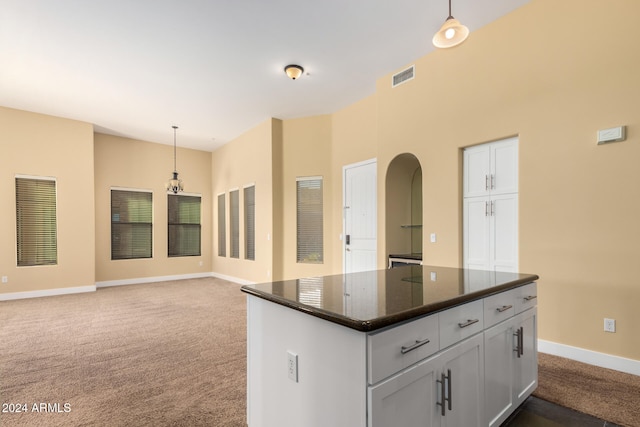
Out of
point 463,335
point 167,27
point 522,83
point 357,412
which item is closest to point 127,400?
point 357,412

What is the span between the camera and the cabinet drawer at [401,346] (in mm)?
1157

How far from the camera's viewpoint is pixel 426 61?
421 cm

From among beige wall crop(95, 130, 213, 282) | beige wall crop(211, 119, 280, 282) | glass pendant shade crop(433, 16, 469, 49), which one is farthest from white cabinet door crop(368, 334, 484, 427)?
beige wall crop(95, 130, 213, 282)

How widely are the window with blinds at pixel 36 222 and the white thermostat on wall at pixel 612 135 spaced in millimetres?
8396

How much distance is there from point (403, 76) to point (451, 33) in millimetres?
2251

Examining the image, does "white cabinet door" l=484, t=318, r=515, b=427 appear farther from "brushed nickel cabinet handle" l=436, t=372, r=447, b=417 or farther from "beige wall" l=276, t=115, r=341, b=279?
"beige wall" l=276, t=115, r=341, b=279

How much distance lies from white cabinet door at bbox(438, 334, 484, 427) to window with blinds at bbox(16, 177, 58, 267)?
7.51 m

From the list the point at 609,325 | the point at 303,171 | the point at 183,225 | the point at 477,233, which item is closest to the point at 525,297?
the point at 609,325

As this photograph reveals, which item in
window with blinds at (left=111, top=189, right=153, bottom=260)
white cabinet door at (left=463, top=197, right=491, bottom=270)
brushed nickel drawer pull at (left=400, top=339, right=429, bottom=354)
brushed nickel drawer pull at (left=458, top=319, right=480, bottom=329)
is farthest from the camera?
window with blinds at (left=111, top=189, right=153, bottom=260)

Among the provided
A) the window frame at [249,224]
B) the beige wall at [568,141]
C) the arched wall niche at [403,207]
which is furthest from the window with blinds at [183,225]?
the beige wall at [568,141]

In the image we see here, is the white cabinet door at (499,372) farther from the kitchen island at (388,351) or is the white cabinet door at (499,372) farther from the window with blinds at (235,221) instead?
the window with blinds at (235,221)

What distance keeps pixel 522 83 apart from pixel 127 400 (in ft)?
14.7

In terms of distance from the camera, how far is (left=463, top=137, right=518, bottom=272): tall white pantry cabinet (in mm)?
3424

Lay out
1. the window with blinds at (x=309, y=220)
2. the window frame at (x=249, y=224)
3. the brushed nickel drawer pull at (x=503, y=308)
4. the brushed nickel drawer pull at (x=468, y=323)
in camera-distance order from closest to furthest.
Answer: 1. the brushed nickel drawer pull at (x=468, y=323)
2. the brushed nickel drawer pull at (x=503, y=308)
3. the window with blinds at (x=309, y=220)
4. the window frame at (x=249, y=224)
